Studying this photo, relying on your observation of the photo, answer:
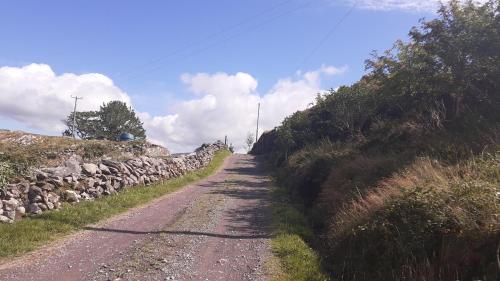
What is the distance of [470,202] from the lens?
22.3ft

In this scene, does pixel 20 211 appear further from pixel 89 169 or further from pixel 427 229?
pixel 427 229

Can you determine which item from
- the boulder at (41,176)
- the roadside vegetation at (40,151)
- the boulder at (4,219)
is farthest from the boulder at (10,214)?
the boulder at (41,176)

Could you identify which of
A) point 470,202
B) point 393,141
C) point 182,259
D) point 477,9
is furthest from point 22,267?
point 477,9

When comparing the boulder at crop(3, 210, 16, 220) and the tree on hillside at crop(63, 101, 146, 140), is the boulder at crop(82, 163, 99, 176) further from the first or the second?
the tree on hillside at crop(63, 101, 146, 140)

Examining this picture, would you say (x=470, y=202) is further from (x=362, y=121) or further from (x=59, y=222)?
(x=362, y=121)

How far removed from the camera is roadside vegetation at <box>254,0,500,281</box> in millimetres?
6527

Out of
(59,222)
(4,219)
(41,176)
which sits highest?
(41,176)

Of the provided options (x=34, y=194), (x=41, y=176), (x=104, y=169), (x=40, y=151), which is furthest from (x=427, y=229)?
(x=40, y=151)

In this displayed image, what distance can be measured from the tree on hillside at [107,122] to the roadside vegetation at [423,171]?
181 feet

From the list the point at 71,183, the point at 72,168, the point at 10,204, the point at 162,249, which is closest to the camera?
the point at 162,249

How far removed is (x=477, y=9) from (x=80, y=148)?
1150 inches

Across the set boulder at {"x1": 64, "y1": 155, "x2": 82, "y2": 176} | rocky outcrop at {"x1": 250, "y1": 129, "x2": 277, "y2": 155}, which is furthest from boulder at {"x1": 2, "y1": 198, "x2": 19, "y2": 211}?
rocky outcrop at {"x1": 250, "y1": 129, "x2": 277, "y2": 155}

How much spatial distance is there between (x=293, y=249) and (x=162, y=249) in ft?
8.85

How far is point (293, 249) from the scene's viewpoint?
9.15 meters
